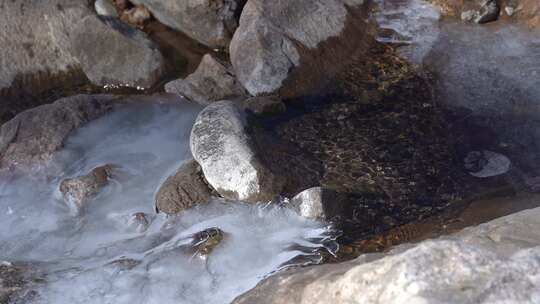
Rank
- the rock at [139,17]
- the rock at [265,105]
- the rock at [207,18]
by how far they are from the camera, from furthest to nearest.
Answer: the rock at [139,17], the rock at [207,18], the rock at [265,105]

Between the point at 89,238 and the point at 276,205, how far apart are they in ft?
4.73

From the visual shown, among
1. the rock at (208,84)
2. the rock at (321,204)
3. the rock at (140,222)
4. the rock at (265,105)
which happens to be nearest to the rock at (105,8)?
the rock at (208,84)

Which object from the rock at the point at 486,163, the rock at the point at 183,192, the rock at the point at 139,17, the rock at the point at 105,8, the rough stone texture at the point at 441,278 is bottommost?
the rock at the point at 183,192

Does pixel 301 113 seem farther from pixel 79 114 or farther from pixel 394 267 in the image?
pixel 394 267

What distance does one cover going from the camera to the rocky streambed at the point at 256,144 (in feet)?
14.1

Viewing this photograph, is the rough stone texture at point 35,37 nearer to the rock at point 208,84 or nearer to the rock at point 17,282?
the rock at point 208,84

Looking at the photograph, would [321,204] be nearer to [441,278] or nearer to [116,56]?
[441,278]

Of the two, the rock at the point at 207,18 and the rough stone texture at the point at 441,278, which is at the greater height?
the rough stone texture at the point at 441,278

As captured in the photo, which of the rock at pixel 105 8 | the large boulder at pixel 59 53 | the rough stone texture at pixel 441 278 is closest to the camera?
the rough stone texture at pixel 441 278

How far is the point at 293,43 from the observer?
20.5 ft

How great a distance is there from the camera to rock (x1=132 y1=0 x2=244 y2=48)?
6832mm

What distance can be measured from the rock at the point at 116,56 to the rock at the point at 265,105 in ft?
4.20

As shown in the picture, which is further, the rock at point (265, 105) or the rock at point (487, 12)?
the rock at point (487, 12)

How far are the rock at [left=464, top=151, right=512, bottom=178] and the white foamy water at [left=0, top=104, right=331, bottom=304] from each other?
4.31 ft
